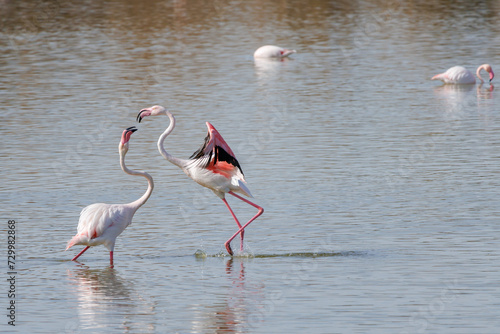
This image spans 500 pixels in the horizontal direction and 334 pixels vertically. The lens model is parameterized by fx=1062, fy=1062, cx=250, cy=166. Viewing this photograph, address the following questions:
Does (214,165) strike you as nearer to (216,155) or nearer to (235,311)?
(216,155)

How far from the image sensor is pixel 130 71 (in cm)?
2420

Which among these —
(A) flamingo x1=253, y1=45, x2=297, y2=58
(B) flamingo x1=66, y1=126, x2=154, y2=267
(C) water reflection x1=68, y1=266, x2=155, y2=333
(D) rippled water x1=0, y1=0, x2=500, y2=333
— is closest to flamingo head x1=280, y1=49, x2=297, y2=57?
(A) flamingo x1=253, y1=45, x2=297, y2=58

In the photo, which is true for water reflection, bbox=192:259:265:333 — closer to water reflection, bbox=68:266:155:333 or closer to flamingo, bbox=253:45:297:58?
water reflection, bbox=68:266:155:333

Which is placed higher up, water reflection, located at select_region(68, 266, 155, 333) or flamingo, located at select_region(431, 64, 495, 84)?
water reflection, located at select_region(68, 266, 155, 333)

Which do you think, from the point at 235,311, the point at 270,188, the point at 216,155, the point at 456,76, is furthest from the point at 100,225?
the point at 456,76

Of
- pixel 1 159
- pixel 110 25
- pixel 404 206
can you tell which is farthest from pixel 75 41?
pixel 404 206

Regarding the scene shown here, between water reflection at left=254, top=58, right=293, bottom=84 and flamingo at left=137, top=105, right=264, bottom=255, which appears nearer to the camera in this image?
flamingo at left=137, top=105, right=264, bottom=255

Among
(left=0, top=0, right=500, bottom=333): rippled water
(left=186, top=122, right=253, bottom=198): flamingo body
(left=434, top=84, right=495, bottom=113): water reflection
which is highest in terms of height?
(left=186, top=122, right=253, bottom=198): flamingo body

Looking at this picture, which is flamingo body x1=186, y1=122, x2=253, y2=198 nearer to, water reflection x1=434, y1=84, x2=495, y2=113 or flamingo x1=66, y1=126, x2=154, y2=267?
flamingo x1=66, y1=126, x2=154, y2=267

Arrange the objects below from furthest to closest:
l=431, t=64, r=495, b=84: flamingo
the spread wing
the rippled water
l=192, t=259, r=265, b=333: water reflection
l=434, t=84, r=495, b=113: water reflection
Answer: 1. l=431, t=64, r=495, b=84: flamingo
2. l=434, t=84, r=495, b=113: water reflection
3. the spread wing
4. the rippled water
5. l=192, t=259, r=265, b=333: water reflection

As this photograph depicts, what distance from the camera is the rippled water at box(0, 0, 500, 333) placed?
862 cm

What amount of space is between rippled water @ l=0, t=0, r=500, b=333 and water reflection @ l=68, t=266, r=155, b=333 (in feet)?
0.08

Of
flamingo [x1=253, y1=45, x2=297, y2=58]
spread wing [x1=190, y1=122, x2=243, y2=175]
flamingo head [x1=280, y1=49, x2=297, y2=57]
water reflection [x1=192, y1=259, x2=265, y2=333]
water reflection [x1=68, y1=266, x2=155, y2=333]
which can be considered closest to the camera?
water reflection [x1=192, y1=259, x2=265, y2=333]

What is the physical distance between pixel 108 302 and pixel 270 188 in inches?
A: 170
